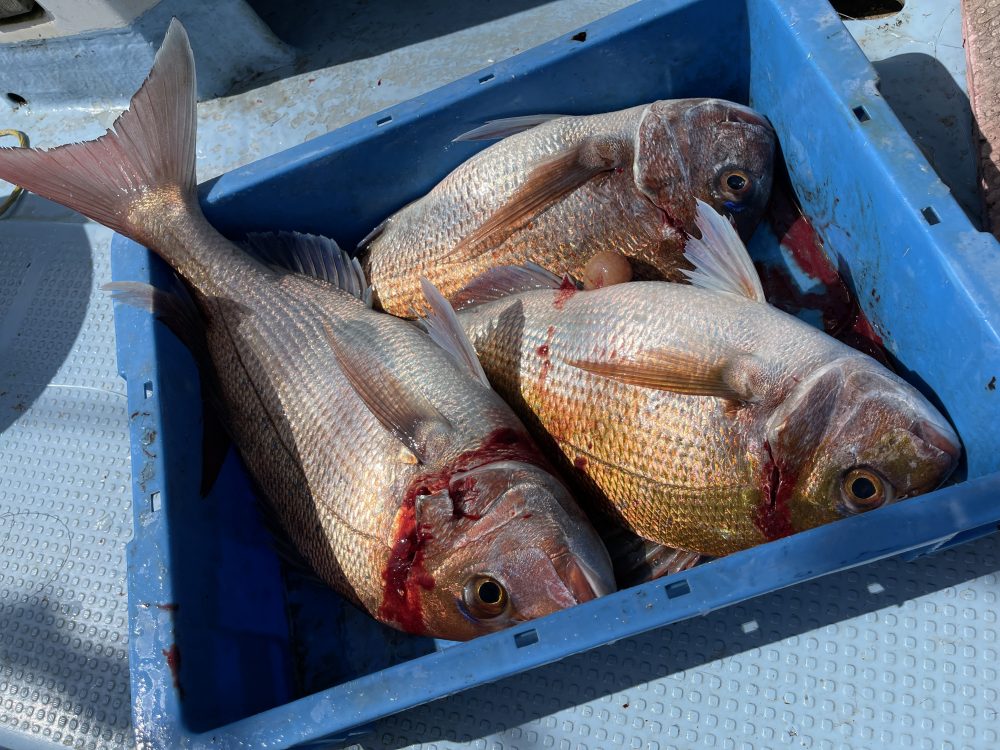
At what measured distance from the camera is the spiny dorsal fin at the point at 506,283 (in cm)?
230

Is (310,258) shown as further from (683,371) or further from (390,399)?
(683,371)

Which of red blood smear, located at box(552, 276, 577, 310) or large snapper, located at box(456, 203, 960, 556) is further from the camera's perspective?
red blood smear, located at box(552, 276, 577, 310)

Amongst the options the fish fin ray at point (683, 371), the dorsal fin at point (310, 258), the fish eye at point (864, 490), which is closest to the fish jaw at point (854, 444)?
the fish eye at point (864, 490)

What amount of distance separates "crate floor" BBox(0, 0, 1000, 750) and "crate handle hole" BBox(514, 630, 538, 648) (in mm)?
487

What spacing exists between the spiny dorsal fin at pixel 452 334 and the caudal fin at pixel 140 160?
92 centimetres

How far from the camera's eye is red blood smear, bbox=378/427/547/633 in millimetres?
1806

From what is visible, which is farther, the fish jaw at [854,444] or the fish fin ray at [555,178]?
the fish fin ray at [555,178]

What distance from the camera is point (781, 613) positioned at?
6.30ft

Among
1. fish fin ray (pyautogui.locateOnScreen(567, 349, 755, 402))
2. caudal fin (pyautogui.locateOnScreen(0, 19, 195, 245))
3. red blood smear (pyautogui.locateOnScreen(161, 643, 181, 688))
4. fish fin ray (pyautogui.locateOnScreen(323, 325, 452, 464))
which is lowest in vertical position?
red blood smear (pyautogui.locateOnScreen(161, 643, 181, 688))

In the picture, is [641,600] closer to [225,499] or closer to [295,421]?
[295,421]

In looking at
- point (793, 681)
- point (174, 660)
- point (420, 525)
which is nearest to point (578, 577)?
point (420, 525)

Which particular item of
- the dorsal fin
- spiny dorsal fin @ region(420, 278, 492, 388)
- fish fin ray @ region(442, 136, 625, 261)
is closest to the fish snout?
spiny dorsal fin @ region(420, 278, 492, 388)

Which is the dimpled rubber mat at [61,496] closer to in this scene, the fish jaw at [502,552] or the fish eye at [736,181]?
the fish jaw at [502,552]

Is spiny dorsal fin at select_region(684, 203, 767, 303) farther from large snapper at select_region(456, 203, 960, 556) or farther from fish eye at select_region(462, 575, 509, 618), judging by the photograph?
fish eye at select_region(462, 575, 509, 618)
